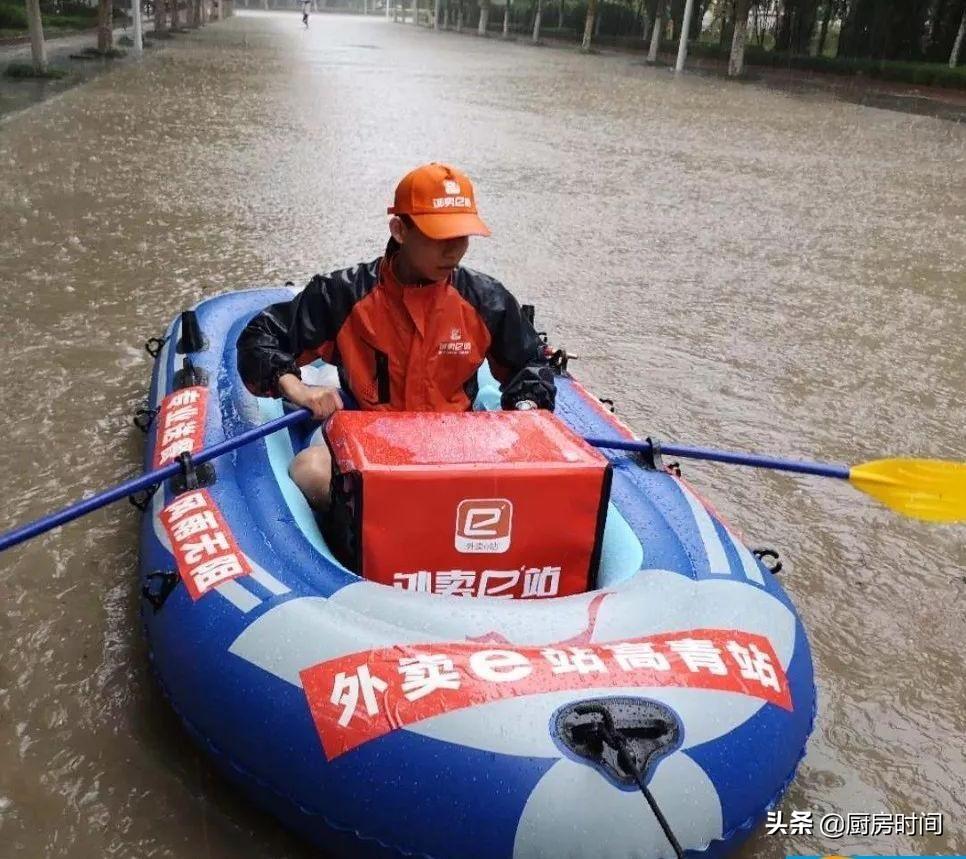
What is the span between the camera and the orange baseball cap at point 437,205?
252 centimetres

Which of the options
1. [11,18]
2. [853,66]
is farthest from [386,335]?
[853,66]

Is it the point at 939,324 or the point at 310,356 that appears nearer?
the point at 310,356

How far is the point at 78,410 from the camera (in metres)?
4.25

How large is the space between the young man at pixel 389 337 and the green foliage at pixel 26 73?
1527 cm

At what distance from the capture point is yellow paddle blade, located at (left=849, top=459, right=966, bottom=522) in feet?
10.0

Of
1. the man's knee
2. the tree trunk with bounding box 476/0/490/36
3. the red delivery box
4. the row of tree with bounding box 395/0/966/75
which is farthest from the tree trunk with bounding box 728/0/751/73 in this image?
the tree trunk with bounding box 476/0/490/36

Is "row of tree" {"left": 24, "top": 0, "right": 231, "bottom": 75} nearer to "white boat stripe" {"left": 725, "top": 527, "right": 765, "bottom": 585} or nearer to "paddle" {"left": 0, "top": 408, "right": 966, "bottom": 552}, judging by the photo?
"paddle" {"left": 0, "top": 408, "right": 966, "bottom": 552}

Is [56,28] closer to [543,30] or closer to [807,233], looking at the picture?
[807,233]

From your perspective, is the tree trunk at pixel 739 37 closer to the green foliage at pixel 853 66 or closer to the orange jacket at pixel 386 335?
the green foliage at pixel 853 66

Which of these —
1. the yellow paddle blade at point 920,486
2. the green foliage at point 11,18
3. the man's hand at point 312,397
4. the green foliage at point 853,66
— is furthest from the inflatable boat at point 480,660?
the green foliage at point 853,66

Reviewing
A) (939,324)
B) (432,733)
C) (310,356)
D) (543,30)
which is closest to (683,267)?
(939,324)

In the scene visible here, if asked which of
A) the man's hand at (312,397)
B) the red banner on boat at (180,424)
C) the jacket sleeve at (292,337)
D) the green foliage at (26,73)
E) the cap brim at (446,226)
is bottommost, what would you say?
the green foliage at (26,73)

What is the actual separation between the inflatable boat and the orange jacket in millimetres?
281

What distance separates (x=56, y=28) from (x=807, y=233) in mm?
23603
